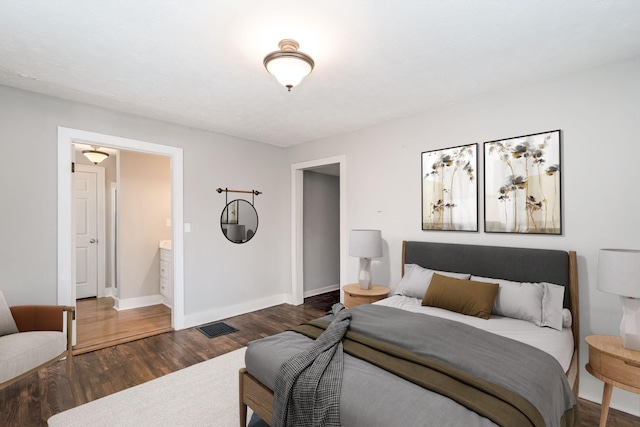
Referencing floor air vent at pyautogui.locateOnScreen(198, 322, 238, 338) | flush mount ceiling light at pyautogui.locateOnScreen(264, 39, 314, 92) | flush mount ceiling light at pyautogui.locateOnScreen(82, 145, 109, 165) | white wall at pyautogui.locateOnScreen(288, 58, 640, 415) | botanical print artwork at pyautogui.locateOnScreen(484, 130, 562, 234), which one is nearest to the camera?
flush mount ceiling light at pyautogui.locateOnScreen(264, 39, 314, 92)

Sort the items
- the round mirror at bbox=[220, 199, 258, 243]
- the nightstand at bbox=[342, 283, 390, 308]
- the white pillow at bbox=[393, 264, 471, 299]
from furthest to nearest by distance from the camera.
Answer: the round mirror at bbox=[220, 199, 258, 243] < the nightstand at bbox=[342, 283, 390, 308] < the white pillow at bbox=[393, 264, 471, 299]

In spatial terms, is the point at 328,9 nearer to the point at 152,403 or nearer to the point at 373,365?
the point at 373,365

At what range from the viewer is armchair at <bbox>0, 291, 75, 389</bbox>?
2176 mm

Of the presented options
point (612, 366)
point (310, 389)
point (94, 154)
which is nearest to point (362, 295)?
point (310, 389)

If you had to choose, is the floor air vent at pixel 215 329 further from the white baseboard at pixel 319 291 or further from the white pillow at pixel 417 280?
the white pillow at pixel 417 280

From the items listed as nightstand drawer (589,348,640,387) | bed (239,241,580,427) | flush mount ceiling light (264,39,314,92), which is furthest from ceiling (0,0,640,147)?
nightstand drawer (589,348,640,387)

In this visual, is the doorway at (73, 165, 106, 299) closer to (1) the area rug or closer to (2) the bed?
(1) the area rug

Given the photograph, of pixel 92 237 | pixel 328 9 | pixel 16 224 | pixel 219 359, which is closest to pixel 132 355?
pixel 219 359

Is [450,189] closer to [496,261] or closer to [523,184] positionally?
[523,184]

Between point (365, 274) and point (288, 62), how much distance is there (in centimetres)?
240

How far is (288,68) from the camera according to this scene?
6.88 ft

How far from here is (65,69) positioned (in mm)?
2461

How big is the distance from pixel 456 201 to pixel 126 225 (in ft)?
15.4

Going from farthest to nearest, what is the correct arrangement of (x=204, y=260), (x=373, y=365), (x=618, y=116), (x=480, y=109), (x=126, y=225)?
(x=126, y=225), (x=204, y=260), (x=480, y=109), (x=618, y=116), (x=373, y=365)
